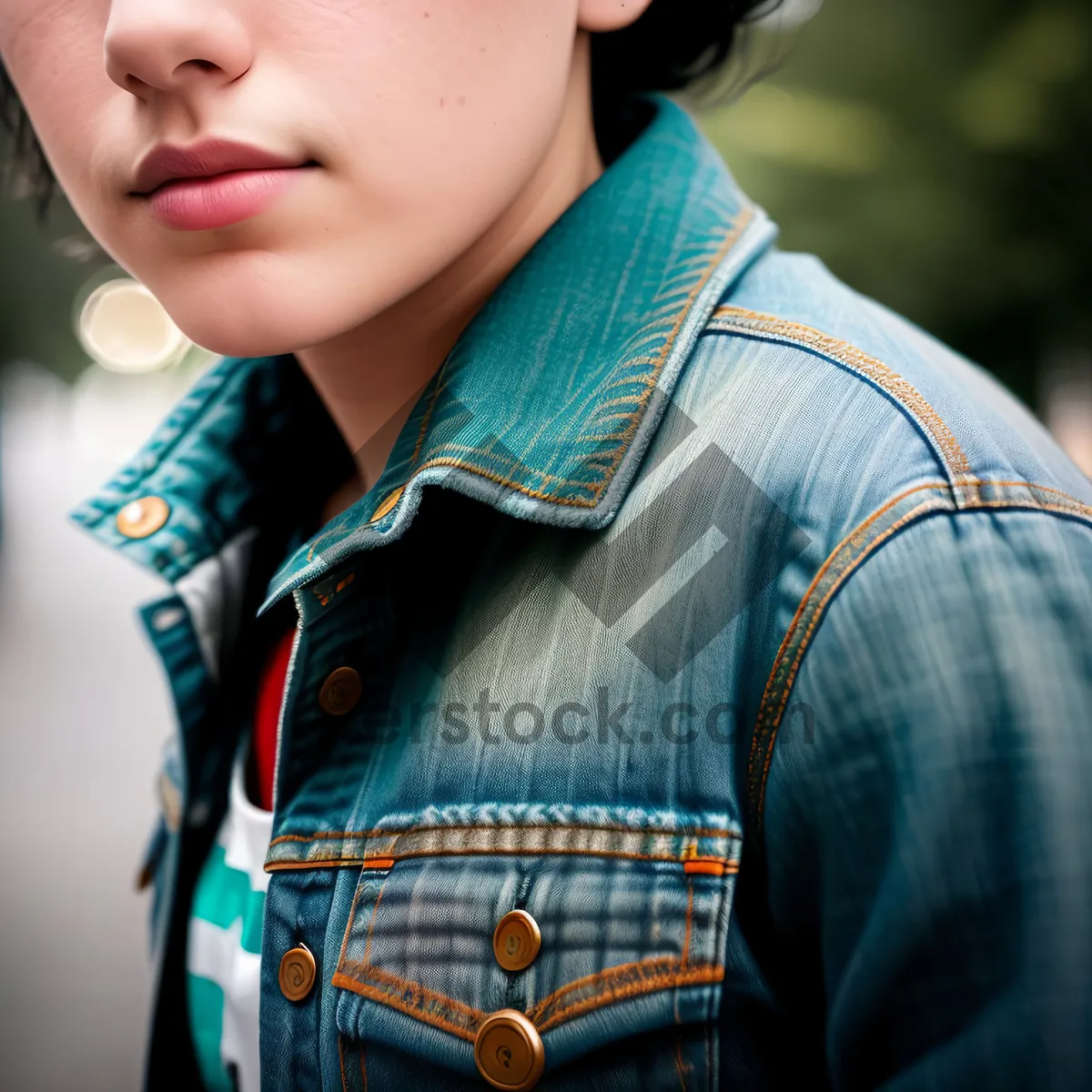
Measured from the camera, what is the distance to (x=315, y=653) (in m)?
0.82

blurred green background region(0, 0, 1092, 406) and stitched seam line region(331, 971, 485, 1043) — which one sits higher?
blurred green background region(0, 0, 1092, 406)

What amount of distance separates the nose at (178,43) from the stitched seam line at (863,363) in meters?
0.41

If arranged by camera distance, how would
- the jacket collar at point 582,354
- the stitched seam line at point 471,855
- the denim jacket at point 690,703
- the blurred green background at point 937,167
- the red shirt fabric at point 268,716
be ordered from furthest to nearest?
the blurred green background at point 937,167 → the red shirt fabric at point 268,716 → the jacket collar at point 582,354 → the stitched seam line at point 471,855 → the denim jacket at point 690,703

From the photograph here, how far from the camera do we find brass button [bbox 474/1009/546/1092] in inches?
25.8

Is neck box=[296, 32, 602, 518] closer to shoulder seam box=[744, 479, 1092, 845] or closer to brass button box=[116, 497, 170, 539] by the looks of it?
brass button box=[116, 497, 170, 539]

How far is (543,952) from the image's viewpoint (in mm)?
667

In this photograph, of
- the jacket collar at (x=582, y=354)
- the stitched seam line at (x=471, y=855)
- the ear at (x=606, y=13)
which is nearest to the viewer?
the stitched seam line at (x=471, y=855)

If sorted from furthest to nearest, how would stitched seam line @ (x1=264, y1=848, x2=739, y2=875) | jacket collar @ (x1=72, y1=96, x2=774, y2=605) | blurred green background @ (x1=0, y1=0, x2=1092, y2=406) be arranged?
blurred green background @ (x1=0, y1=0, x2=1092, y2=406) → jacket collar @ (x1=72, y1=96, x2=774, y2=605) → stitched seam line @ (x1=264, y1=848, x2=739, y2=875)

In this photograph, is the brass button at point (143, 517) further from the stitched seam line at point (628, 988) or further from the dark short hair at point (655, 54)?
the stitched seam line at point (628, 988)

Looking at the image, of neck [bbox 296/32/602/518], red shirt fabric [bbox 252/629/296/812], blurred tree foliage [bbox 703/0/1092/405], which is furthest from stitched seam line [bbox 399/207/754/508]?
blurred tree foliage [bbox 703/0/1092/405]

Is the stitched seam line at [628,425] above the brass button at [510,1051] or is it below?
above

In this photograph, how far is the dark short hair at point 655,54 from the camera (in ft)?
3.63

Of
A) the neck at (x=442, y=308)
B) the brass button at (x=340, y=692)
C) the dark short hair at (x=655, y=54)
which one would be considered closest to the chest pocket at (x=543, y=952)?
the brass button at (x=340, y=692)

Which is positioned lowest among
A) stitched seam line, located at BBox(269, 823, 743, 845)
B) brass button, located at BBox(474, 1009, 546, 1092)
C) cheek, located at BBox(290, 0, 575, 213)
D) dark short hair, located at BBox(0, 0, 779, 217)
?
brass button, located at BBox(474, 1009, 546, 1092)
